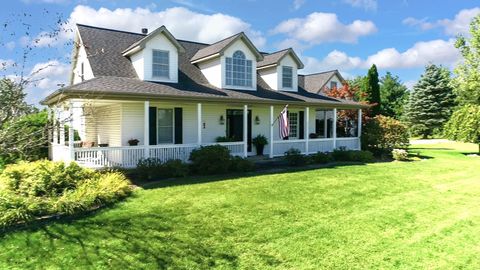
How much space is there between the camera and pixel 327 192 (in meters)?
10.3

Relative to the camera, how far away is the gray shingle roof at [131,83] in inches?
489

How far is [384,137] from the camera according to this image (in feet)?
65.1

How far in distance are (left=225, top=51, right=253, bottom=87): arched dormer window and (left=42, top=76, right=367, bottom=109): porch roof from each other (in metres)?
0.63

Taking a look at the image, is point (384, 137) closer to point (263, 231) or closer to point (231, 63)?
point (231, 63)

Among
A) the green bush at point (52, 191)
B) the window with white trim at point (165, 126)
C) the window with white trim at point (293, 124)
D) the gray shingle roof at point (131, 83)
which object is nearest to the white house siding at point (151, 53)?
the gray shingle roof at point (131, 83)

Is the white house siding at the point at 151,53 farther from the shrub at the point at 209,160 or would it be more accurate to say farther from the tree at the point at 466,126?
the tree at the point at 466,126

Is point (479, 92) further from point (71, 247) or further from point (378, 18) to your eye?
point (71, 247)

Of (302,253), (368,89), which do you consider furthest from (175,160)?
(368,89)

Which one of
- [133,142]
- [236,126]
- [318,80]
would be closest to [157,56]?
[133,142]

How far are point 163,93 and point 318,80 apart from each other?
66.9 feet

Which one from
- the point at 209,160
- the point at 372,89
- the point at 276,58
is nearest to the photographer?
the point at 209,160

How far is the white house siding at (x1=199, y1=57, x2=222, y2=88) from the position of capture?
1717 cm

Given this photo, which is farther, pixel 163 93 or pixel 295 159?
pixel 295 159

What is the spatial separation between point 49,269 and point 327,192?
748cm
